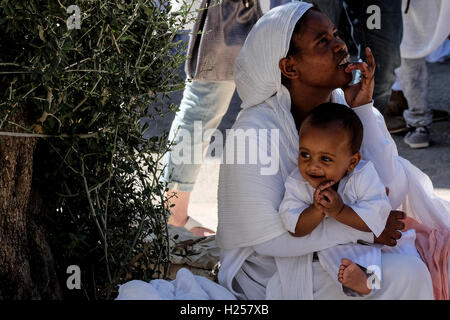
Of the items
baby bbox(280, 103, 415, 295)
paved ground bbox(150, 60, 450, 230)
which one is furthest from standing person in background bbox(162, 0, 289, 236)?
baby bbox(280, 103, 415, 295)

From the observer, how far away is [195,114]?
4.51 m

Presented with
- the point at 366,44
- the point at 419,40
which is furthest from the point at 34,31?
the point at 419,40

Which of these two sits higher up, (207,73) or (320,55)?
(320,55)

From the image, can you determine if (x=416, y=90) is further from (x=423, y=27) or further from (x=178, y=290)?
(x=178, y=290)

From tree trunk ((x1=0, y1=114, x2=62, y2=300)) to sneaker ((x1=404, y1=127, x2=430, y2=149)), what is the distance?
12.4 ft

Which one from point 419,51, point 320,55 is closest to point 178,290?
point 320,55

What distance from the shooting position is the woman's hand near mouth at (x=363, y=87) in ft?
9.73

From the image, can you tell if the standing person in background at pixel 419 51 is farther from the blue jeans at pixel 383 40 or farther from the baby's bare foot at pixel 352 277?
the baby's bare foot at pixel 352 277

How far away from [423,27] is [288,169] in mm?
3356

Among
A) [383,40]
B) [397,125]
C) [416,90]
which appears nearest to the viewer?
[383,40]

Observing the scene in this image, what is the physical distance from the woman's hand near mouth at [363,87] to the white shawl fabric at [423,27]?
9.42ft

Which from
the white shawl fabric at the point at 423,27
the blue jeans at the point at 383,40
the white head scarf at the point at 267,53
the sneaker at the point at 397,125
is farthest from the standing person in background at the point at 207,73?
the sneaker at the point at 397,125

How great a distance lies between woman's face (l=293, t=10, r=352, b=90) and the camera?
3.00 m
